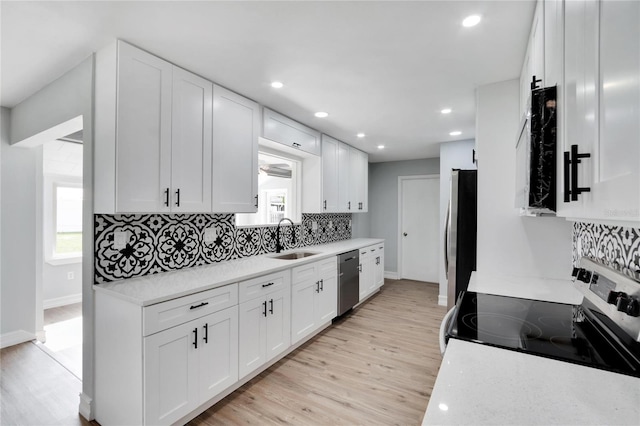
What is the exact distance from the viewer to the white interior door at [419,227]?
5672 millimetres

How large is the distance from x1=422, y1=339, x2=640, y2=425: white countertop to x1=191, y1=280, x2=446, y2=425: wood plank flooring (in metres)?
1.41

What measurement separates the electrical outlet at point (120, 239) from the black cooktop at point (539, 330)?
216cm

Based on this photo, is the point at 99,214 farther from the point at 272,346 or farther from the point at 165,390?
the point at 272,346

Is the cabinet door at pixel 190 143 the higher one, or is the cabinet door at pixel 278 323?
the cabinet door at pixel 190 143

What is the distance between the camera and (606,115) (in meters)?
0.61

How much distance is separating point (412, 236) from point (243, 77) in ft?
14.9

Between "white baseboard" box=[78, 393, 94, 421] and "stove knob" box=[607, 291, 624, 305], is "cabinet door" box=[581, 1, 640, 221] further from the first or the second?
"white baseboard" box=[78, 393, 94, 421]

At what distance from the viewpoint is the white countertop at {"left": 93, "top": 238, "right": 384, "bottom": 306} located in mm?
1763

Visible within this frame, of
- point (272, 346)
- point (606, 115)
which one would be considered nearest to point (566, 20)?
point (606, 115)

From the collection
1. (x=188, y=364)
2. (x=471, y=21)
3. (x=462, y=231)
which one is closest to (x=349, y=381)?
(x=188, y=364)

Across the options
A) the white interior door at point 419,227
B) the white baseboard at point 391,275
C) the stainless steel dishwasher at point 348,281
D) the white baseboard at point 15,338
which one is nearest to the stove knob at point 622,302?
the stainless steel dishwasher at point 348,281

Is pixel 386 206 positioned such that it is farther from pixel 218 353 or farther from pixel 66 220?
pixel 66 220

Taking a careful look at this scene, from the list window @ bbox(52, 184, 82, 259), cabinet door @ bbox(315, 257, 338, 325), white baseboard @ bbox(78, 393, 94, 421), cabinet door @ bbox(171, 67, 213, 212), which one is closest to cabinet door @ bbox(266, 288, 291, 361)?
cabinet door @ bbox(315, 257, 338, 325)

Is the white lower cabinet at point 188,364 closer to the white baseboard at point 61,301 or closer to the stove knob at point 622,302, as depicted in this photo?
the stove knob at point 622,302
